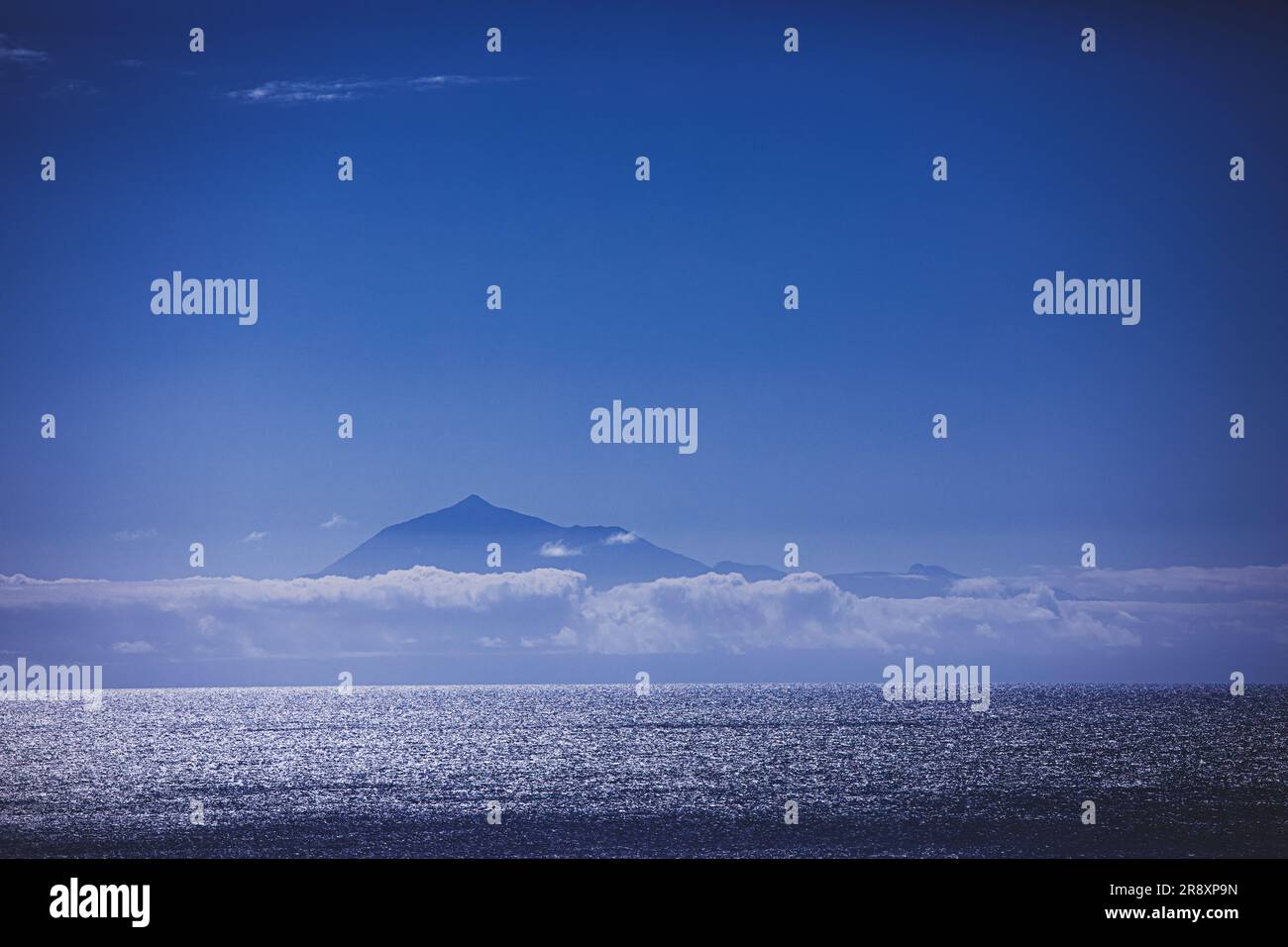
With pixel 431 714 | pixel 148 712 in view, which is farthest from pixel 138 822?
pixel 148 712

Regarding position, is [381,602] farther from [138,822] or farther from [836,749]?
[138,822]

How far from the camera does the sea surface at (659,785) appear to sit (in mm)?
20969

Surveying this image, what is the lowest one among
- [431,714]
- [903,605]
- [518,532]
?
[431,714]

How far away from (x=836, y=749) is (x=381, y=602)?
17.7 metres

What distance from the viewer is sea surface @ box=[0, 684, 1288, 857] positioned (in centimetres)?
2097

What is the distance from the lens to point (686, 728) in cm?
4934

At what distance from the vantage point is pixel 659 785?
29.7 metres
